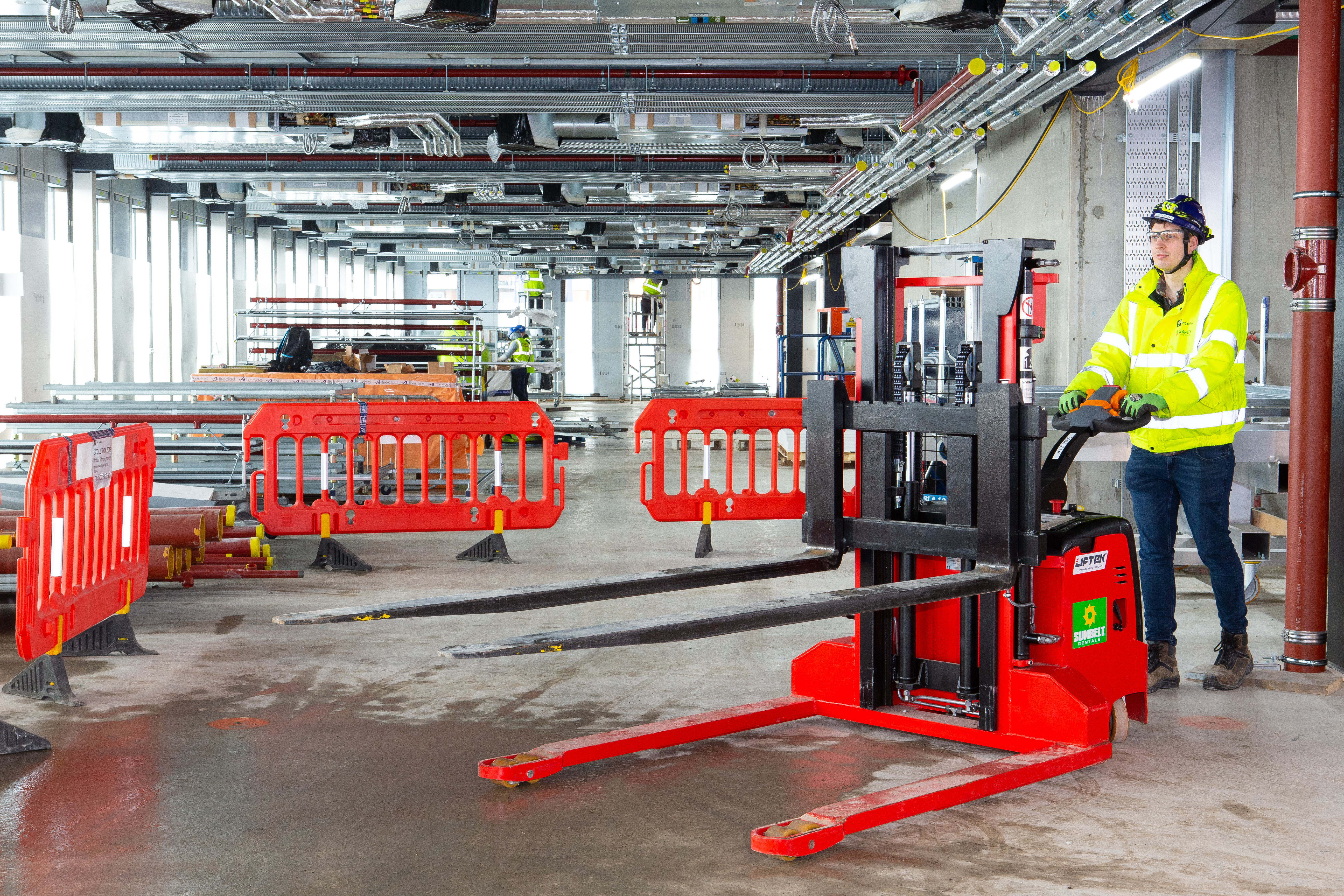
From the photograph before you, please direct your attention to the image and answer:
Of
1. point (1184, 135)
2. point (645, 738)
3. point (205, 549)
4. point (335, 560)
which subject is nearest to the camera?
point (645, 738)

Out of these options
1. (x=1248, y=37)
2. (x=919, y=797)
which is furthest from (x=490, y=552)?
(x=1248, y=37)

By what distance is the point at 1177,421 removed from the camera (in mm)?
5332

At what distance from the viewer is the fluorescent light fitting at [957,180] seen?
15.4m

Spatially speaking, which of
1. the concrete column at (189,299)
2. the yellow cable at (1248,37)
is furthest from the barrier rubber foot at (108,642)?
the concrete column at (189,299)

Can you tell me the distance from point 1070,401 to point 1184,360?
0.67m

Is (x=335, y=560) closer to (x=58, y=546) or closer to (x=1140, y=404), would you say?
(x=58, y=546)

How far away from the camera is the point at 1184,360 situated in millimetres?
5309

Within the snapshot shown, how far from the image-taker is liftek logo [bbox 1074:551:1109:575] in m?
4.55

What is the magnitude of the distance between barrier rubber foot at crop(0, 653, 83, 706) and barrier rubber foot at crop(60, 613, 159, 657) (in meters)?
0.80

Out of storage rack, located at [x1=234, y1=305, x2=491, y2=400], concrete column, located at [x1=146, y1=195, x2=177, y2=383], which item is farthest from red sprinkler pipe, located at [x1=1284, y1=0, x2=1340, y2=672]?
concrete column, located at [x1=146, y1=195, x2=177, y2=383]

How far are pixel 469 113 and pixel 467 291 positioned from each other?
31.0 meters

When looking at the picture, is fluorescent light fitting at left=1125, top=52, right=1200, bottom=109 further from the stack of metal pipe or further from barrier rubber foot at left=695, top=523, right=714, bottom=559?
the stack of metal pipe

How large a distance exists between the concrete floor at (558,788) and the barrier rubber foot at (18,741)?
0.10 metres

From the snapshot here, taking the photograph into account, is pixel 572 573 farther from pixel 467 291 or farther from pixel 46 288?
pixel 467 291
